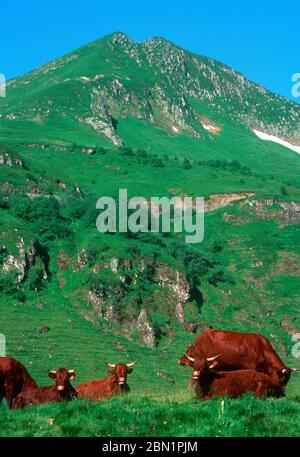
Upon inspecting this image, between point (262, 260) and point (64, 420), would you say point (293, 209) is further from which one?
point (64, 420)

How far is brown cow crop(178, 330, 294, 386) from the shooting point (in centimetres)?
2072

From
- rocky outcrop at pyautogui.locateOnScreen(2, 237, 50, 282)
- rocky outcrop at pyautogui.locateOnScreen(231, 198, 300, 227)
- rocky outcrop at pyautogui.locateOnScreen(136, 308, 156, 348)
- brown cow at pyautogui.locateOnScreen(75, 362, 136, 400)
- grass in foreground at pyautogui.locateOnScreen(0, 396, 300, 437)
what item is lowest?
rocky outcrop at pyautogui.locateOnScreen(136, 308, 156, 348)

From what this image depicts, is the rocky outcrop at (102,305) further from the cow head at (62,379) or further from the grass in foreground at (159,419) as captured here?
the grass in foreground at (159,419)

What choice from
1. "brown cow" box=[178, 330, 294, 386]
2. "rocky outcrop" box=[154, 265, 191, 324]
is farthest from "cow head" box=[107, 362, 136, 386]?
"rocky outcrop" box=[154, 265, 191, 324]

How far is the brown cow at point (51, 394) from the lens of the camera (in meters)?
19.3

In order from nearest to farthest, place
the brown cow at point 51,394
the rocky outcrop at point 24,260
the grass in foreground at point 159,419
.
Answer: the grass in foreground at point 159,419
the brown cow at point 51,394
the rocky outcrop at point 24,260

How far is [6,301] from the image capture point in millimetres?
80688

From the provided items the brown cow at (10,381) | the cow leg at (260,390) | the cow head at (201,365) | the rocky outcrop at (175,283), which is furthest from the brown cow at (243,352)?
the rocky outcrop at (175,283)

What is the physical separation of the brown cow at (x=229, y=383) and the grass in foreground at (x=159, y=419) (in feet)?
3.16

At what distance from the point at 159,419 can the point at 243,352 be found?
20.3 ft

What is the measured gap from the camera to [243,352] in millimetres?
21312

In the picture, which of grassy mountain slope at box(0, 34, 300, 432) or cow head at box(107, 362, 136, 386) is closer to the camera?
cow head at box(107, 362, 136, 386)

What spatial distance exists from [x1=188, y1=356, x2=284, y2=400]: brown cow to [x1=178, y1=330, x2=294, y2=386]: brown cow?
1.10 metres

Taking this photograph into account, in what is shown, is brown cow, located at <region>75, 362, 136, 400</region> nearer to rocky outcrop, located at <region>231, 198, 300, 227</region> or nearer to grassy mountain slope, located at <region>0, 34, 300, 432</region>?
grassy mountain slope, located at <region>0, 34, 300, 432</region>
